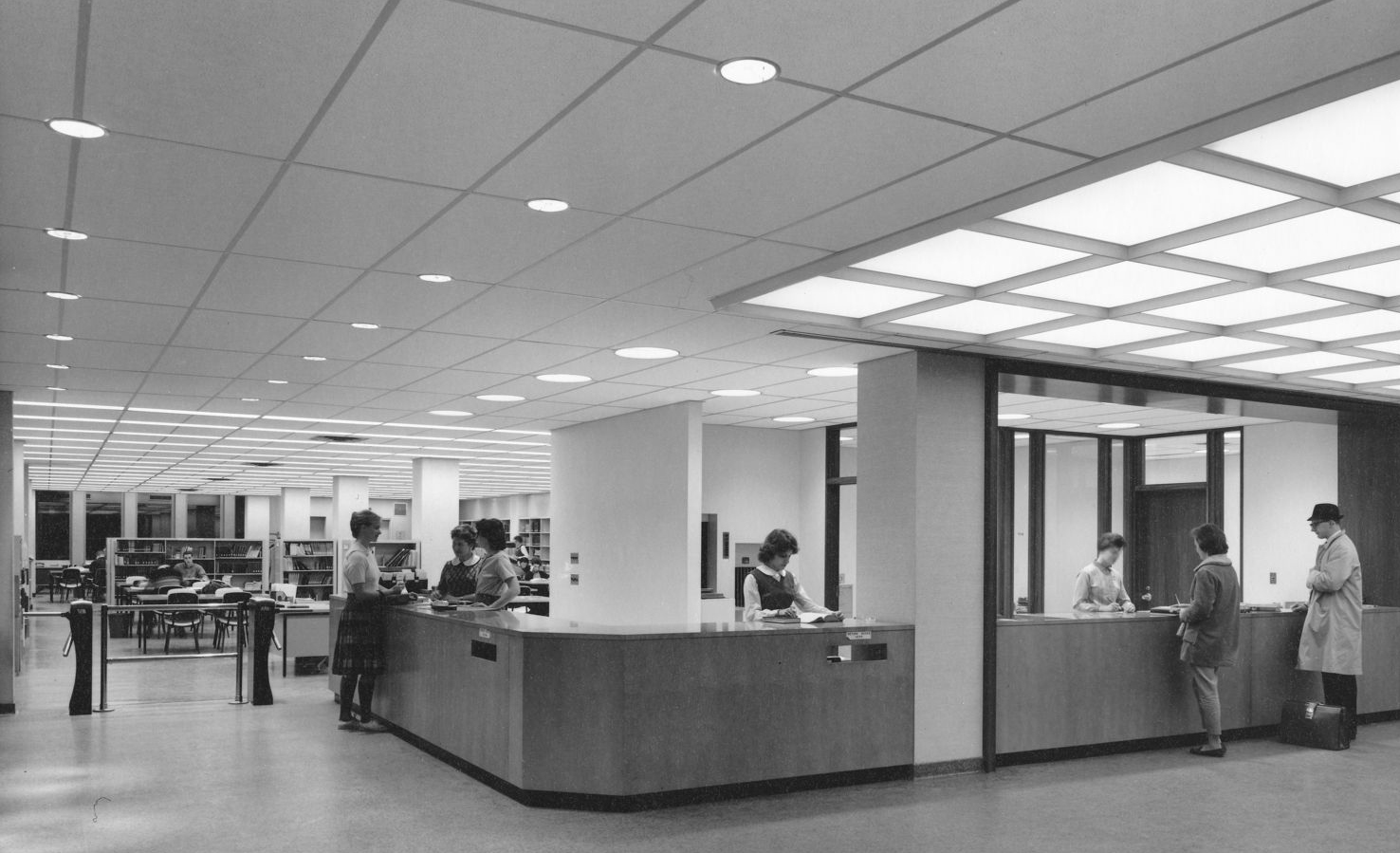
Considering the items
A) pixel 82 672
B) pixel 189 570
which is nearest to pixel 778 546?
pixel 82 672

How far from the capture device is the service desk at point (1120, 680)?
722 cm

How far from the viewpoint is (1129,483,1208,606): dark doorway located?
12078mm

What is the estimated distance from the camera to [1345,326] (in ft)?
20.4

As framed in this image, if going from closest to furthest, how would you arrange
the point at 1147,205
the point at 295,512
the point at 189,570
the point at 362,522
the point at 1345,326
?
1. the point at 1147,205
2. the point at 1345,326
3. the point at 362,522
4. the point at 189,570
5. the point at 295,512

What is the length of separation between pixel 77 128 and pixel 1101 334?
5.30m

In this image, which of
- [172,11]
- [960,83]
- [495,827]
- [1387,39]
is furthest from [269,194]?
[1387,39]

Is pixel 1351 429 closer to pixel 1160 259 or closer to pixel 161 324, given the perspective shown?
pixel 1160 259

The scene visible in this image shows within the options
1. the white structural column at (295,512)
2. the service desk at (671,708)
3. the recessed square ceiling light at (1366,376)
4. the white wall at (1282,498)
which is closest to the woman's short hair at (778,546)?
the service desk at (671,708)

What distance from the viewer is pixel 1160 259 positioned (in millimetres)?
4773

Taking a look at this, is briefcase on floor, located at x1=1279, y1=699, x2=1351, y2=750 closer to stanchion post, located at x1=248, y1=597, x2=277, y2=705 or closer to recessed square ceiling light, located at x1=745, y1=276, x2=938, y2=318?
recessed square ceiling light, located at x1=745, y1=276, x2=938, y2=318

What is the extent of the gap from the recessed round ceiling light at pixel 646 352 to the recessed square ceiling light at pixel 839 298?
59.0 inches

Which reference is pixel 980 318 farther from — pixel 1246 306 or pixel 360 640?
pixel 360 640

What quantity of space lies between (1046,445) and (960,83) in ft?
32.7

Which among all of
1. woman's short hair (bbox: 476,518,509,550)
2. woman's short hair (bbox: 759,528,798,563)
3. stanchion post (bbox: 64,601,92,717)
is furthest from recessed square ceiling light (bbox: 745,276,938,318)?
stanchion post (bbox: 64,601,92,717)
